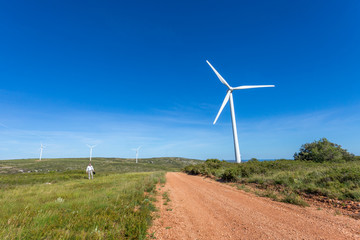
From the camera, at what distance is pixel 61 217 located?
6188 mm

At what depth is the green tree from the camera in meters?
29.8

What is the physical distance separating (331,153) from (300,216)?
1280 inches

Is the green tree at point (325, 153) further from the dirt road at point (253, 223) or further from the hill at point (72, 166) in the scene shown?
the hill at point (72, 166)

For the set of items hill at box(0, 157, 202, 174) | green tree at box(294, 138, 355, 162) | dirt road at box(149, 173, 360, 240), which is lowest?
hill at box(0, 157, 202, 174)

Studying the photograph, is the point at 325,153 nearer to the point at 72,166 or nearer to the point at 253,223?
the point at 253,223

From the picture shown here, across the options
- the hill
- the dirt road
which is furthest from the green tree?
the hill

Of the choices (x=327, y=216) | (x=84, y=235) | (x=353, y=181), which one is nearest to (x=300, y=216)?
(x=327, y=216)

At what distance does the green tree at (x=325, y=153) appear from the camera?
2975 centimetres

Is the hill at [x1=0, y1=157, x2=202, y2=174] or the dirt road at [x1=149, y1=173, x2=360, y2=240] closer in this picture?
the dirt road at [x1=149, y1=173, x2=360, y2=240]

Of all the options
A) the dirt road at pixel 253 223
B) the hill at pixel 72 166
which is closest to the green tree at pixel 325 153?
the dirt road at pixel 253 223

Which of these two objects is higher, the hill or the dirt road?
the dirt road

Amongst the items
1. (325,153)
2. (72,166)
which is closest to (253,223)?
(325,153)

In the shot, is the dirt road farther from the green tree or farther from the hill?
the hill

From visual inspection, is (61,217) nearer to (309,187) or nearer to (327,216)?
Result: (327,216)
